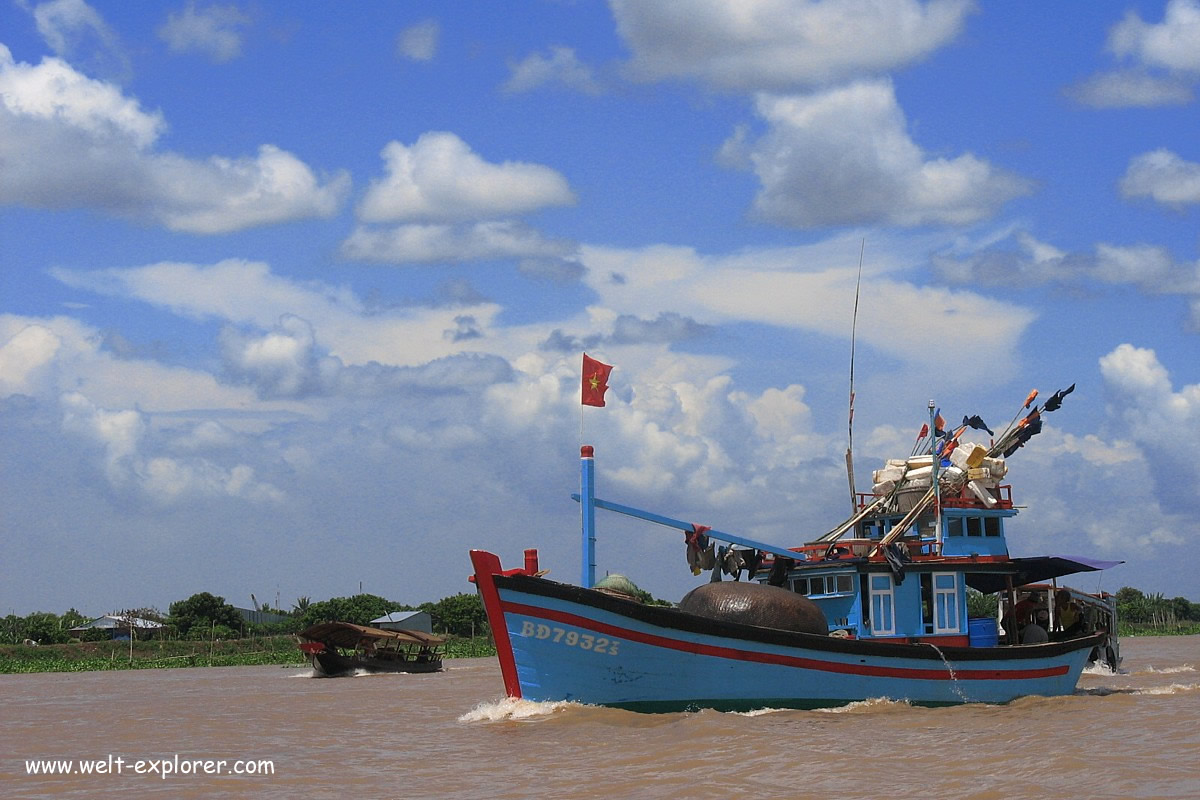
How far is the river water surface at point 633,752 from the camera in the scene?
1485 centimetres

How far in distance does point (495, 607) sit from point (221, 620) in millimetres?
72422

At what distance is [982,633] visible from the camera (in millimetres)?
25328

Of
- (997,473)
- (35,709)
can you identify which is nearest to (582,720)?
(997,473)

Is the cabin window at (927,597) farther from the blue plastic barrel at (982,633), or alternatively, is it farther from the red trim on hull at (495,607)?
the red trim on hull at (495,607)

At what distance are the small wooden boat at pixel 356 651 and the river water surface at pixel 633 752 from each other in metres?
20.8

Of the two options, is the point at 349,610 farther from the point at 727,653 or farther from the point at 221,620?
the point at 727,653

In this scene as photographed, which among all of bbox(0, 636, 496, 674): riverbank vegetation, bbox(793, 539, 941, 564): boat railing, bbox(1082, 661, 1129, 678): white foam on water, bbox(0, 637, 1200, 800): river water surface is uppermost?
bbox(793, 539, 941, 564): boat railing

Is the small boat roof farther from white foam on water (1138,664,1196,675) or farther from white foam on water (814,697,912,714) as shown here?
white foam on water (814,697,912,714)

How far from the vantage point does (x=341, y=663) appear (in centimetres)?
5006

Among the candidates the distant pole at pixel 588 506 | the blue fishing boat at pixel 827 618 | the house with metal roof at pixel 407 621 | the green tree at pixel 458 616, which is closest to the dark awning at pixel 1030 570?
the blue fishing boat at pixel 827 618

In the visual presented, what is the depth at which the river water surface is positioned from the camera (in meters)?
14.9

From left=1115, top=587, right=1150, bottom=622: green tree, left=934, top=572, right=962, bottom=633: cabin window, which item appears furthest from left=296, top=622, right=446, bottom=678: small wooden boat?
left=1115, top=587, right=1150, bottom=622: green tree

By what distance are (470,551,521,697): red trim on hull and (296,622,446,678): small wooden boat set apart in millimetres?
30214

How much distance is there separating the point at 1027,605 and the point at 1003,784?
17.9 m
